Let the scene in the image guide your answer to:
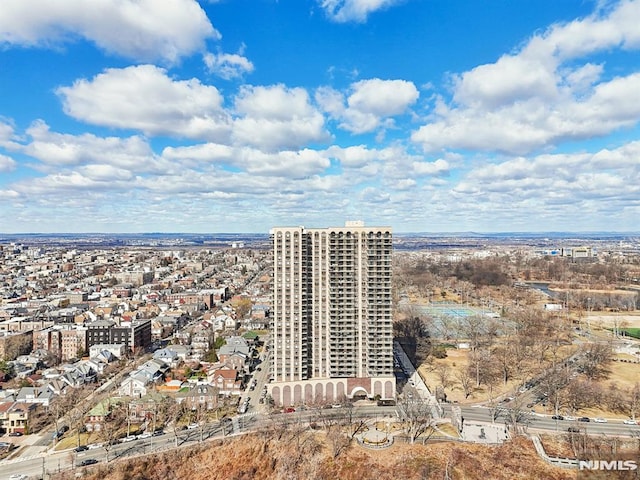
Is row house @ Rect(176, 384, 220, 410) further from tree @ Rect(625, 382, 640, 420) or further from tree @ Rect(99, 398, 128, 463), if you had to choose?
tree @ Rect(625, 382, 640, 420)

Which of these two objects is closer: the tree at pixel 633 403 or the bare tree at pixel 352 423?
the bare tree at pixel 352 423

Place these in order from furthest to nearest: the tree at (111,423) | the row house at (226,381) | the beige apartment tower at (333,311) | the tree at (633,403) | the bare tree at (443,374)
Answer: the bare tree at (443,374) → the row house at (226,381) → the beige apartment tower at (333,311) → the tree at (633,403) → the tree at (111,423)

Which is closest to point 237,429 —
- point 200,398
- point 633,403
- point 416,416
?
point 200,398

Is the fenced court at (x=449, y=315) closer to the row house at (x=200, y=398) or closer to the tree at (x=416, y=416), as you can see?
the tree at (x=416, y=416)

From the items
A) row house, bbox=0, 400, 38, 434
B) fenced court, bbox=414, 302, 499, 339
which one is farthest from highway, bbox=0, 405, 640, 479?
fenced court, bbox=414, 302, 499, 339

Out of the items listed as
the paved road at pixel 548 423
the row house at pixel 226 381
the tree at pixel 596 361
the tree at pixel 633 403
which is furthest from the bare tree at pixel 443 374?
the row house at pixel 226 381

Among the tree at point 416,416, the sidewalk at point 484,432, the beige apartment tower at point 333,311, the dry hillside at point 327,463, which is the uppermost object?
the beige apartment tower at point 333,311

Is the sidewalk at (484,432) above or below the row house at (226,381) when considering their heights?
below

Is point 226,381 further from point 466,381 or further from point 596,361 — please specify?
point 596,361

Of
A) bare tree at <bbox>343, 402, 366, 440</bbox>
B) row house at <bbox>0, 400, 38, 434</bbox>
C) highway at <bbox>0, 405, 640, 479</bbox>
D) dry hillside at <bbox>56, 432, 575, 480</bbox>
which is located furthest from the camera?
row house at <bbox>0, 400, 38, 434</bbox>
